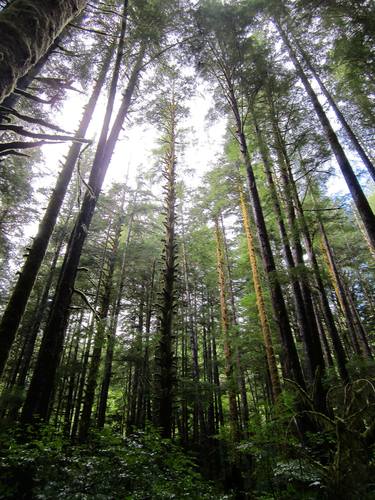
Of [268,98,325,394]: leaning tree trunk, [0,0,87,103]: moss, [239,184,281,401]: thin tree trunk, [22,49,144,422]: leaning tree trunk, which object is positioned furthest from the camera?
[239,184,281,401]: thin tree trunk

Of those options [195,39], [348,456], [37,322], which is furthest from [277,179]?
[37,322]

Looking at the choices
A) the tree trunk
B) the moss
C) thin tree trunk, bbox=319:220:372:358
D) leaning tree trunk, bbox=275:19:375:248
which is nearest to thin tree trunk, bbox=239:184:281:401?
the tree trunk

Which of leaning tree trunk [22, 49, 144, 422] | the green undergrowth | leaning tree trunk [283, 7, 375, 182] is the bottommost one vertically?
the green undergrowth

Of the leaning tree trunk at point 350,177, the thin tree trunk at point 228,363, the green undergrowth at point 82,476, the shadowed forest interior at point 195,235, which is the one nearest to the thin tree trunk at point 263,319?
the shadowed forest interior at point 195,235

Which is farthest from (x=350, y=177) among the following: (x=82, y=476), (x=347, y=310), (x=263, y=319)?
(x=82, y=476)

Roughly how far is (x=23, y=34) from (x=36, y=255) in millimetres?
5812

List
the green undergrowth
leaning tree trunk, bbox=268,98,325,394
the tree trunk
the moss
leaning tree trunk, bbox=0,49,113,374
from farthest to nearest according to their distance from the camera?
1. the tree trunk
2. leaning tree trunk, bbox=268,98,325,394
3. leaning tree trunk, bbox=0,49,113,374
4. the green undergrowth
5. the moss

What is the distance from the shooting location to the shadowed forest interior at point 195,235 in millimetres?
3242

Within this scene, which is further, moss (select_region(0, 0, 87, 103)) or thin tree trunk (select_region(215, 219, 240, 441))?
thin tree trunk (select_region(215, 219, 240, 441))

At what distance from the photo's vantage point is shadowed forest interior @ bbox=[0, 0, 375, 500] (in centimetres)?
324

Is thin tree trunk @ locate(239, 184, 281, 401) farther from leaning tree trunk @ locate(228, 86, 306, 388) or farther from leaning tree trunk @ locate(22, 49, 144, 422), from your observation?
leaning tree trunk @ locate(22, 49, 144, 422)

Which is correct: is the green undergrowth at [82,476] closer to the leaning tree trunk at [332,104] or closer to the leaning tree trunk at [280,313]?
the leaning tree trunk at [280,313]

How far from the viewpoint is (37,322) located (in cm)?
1273

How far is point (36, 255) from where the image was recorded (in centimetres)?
638
